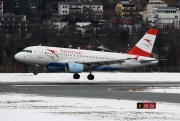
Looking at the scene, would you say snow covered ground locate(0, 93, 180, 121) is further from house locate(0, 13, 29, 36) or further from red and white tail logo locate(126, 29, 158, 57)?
house locate(0, 13, 29, 36)

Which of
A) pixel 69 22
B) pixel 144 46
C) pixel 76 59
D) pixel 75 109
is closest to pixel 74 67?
pixel 76 59

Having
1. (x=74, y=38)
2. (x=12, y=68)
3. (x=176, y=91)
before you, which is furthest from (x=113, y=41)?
(x=176, y=91)

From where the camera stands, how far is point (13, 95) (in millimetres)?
49500

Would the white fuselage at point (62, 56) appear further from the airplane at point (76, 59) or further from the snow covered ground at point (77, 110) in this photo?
the snow covered ground at point (77, 110)

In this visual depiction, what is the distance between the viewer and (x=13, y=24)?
7377 inches

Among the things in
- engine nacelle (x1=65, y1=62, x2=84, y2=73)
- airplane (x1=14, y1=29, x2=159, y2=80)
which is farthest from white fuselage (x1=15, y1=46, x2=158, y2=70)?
engine nacelle (x1=65, y1=62, x2=84, y2=73)

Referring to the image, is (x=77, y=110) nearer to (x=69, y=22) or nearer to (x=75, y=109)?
(x=75, y=109)

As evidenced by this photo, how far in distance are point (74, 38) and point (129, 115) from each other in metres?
113

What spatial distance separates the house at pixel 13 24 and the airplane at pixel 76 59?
9717 centimetres

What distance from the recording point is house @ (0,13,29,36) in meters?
179

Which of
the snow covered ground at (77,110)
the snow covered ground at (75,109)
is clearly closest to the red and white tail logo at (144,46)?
the snow covered ground at (75,109)

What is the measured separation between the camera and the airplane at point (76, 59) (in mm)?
68750

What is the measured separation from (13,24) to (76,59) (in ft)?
390

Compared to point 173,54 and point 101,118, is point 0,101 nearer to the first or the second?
point 101,118
